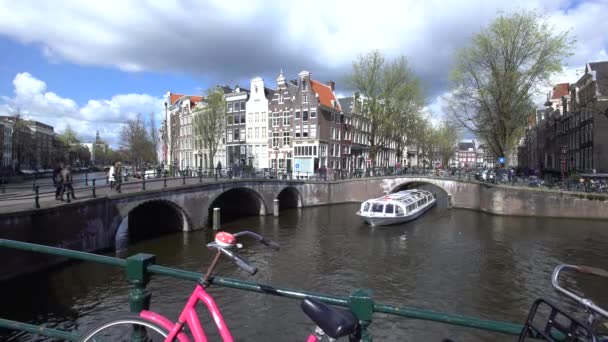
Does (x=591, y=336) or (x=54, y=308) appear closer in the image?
(x=591, y=336)

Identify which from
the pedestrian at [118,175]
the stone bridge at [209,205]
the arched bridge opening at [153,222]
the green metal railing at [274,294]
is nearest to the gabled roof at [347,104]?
the stone bridge at [209,205]

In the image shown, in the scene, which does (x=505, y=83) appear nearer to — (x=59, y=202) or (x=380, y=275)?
(x=380, y=275)

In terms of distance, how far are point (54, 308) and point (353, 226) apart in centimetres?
2123

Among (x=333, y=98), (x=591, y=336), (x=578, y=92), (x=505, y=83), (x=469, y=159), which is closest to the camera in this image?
(x=591, y=336)

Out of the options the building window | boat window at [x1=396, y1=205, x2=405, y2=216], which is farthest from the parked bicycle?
the building window

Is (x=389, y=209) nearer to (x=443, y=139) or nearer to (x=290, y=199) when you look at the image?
(x=290, y=199)

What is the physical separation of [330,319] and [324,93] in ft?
187

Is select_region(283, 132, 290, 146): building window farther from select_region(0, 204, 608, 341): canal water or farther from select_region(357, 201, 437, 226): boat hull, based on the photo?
select_region(0, 204, 608, 341): canal water

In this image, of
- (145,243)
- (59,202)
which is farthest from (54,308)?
(145,243)

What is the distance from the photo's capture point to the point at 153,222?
2895cm

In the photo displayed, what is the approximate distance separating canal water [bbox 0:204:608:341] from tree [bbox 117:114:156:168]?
35210 millimetres

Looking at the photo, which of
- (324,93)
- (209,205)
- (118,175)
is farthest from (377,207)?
(324,93)

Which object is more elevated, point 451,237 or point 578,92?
point 578,92

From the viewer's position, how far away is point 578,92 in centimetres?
4700
